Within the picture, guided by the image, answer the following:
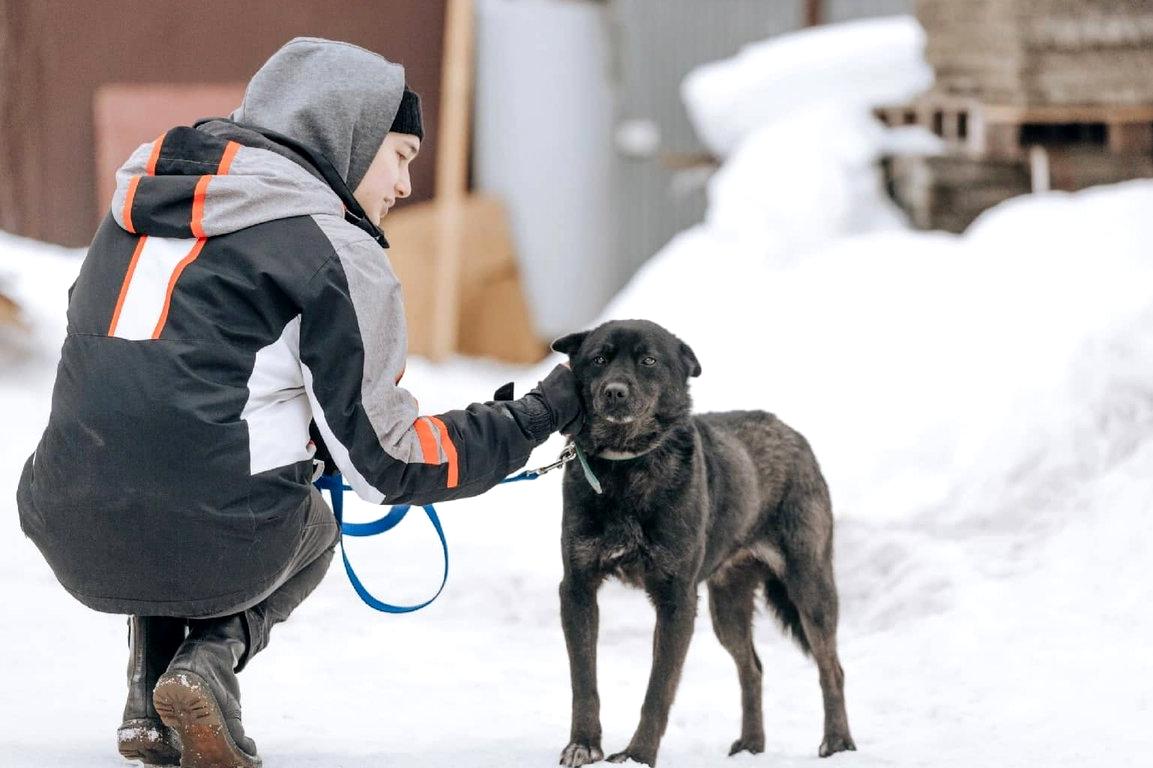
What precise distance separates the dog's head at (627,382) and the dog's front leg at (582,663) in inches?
13.7

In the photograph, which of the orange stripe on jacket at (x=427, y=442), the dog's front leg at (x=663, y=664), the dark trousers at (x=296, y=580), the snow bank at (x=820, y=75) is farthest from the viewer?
the snow bank at (x=820, y=75)

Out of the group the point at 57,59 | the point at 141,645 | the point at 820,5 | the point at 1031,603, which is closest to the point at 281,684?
the point at 141,645

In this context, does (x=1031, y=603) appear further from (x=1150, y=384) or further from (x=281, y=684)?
(x=281, y=684)

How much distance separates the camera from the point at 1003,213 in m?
7.69

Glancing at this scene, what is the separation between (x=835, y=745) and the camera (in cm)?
381

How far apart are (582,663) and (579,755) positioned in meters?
0.21

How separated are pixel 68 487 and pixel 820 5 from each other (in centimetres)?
794

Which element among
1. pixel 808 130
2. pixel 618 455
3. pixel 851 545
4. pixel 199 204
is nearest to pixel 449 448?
pixel 618 455

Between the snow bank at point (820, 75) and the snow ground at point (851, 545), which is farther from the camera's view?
the snow bank at point (820, 75)

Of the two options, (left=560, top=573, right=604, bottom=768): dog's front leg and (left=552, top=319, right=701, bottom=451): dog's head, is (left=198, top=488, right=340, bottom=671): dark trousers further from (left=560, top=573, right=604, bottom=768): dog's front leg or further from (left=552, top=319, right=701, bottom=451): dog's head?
(left=552, top=319, right=701, bottom=451): dog's head

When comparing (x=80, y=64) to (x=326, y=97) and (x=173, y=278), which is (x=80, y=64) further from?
(x=173, y=278)

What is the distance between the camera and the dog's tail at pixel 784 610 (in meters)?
4.04

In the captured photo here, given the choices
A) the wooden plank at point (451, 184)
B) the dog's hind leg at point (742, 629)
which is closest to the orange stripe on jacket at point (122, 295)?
the dog's hind leg at point (742, 629)

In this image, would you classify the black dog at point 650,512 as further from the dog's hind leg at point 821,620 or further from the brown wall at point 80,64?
the brown wall at point 80,64
